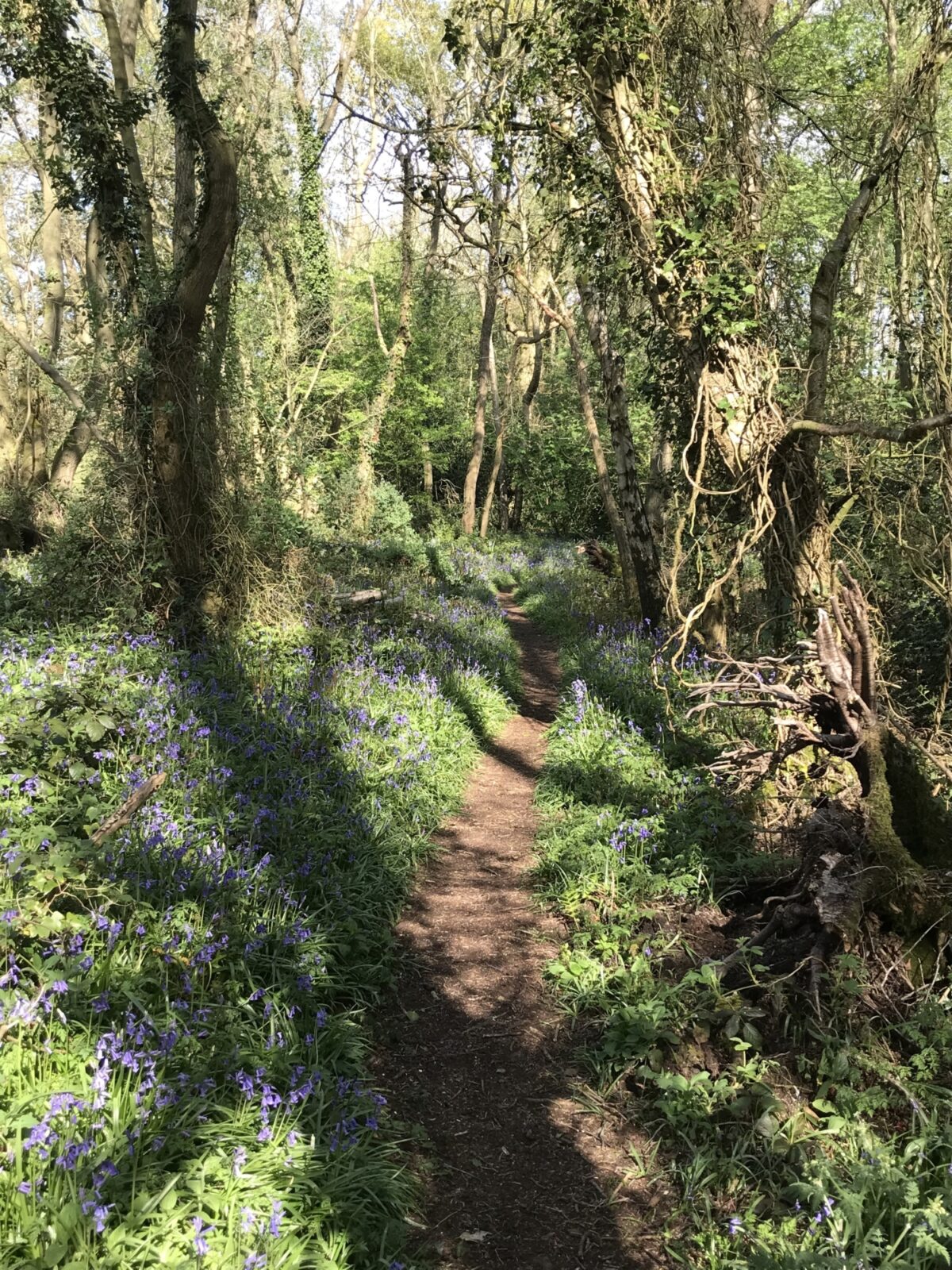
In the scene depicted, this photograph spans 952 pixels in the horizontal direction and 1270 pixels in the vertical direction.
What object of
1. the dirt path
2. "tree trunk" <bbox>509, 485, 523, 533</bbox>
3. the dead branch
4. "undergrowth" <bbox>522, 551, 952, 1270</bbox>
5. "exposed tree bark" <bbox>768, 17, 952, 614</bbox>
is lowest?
the dirt path

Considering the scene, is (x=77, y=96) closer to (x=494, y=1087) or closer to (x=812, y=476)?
(x=812, y=476)

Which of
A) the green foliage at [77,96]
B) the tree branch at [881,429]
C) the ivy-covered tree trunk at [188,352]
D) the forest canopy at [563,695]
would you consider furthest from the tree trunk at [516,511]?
the tree branch at [881,429]

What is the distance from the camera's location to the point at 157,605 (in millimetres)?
7734

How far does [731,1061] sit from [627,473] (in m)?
7.57

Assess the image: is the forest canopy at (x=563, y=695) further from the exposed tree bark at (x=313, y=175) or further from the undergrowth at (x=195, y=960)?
the exposed tree bark at (x=313, y=175)

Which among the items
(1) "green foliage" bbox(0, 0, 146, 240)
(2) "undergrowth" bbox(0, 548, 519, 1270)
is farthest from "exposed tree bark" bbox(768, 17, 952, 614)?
(1) "green foliage" bbox(0, 0, 146, 240)

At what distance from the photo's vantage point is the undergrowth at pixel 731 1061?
248 cm

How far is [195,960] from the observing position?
124 inches

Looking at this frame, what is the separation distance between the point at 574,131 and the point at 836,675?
5.13 m

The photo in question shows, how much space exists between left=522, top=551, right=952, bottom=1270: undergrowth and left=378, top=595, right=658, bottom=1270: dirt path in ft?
0.58

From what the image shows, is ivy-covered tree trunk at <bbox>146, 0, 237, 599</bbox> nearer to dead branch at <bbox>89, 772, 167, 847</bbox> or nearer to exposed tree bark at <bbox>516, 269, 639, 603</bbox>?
exposed tree bark at <bbox>516, 269, 639, 603</bbox>

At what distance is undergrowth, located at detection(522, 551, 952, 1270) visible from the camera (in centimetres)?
248

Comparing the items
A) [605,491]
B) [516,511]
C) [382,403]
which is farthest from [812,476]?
[516,511]

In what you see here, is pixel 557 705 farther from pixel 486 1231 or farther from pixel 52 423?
pixel 52 423
